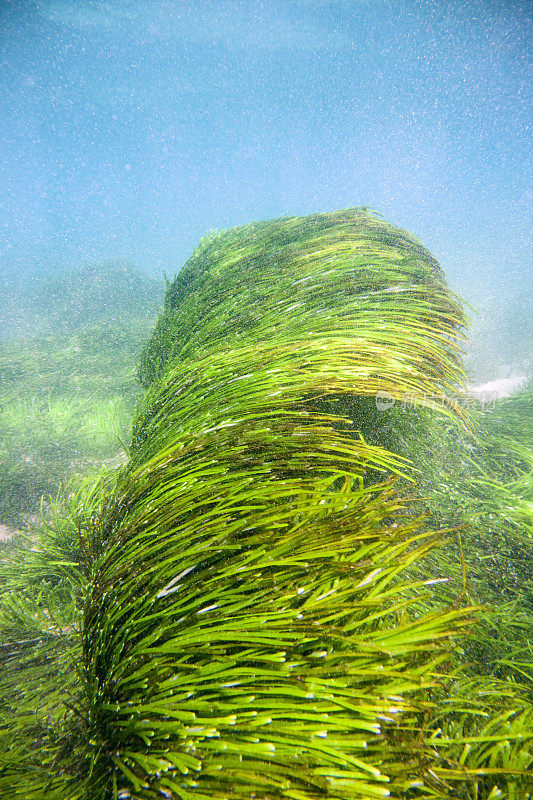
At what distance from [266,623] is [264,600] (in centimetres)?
5

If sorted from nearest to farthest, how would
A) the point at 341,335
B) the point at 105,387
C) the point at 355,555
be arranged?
the point at 355,555
the point at 341,335
the point at 105,387

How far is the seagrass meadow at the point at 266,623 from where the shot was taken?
1.45 feet

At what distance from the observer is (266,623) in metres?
0.52

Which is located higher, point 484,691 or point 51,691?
point 484,691

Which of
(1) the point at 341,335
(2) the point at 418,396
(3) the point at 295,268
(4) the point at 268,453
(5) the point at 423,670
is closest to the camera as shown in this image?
(5) the point at 423,670

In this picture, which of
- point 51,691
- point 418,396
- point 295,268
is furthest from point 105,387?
point 418,396

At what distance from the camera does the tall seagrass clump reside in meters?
0.43

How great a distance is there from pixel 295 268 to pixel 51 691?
6.25ft

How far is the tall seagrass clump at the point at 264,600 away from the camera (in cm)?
43

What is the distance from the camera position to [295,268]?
1.71 m

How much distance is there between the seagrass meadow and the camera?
441 millimetres

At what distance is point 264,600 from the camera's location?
1.85ft

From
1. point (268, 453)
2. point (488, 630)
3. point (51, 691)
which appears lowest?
point (51, 691)

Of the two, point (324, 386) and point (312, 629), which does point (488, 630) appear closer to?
point (312, 629)
